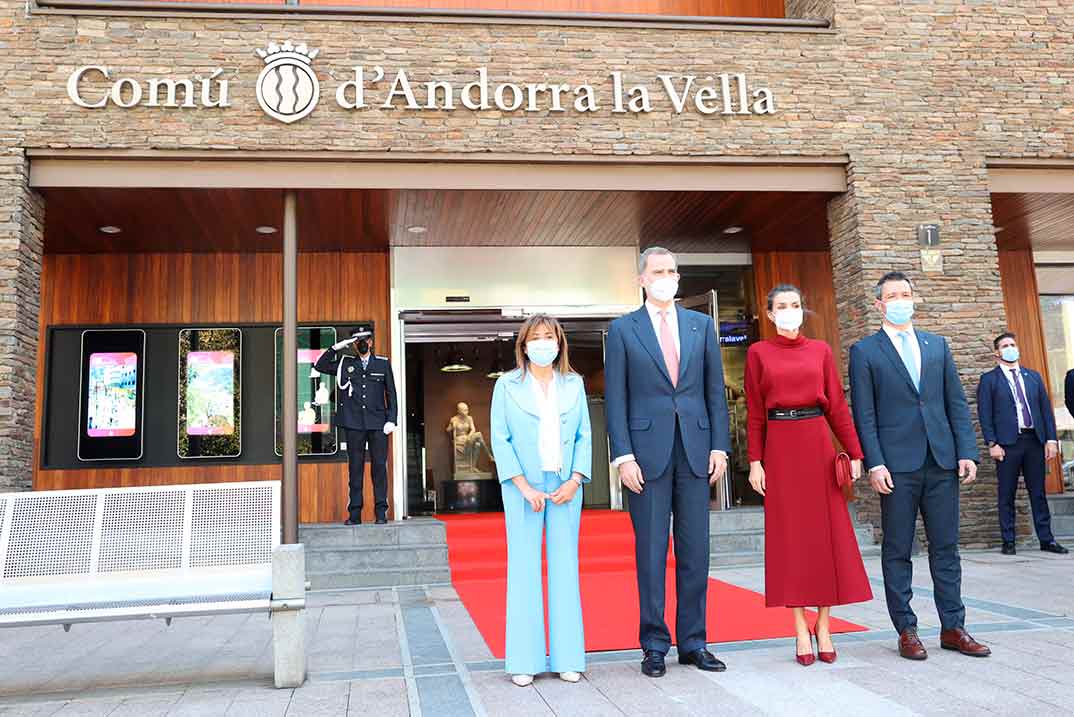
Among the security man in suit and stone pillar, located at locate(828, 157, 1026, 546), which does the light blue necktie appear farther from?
the security man in suit

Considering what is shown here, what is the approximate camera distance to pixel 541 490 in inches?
147

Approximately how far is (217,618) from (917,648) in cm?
430

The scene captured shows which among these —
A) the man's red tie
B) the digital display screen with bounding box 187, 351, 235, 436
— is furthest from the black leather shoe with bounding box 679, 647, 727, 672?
the digital display screen with bounding box 187, 351, 235, 436

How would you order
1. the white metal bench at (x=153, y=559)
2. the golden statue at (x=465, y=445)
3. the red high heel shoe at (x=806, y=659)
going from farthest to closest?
the golden statue at (x=465, y=445) < the red high heel shoe at (x=806, y=659) < the white metal bench at (x=153, y=559)

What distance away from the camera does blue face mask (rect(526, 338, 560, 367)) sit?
3793mm

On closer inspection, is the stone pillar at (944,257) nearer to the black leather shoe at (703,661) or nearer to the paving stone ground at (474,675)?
the paving stone ground at (474,675)

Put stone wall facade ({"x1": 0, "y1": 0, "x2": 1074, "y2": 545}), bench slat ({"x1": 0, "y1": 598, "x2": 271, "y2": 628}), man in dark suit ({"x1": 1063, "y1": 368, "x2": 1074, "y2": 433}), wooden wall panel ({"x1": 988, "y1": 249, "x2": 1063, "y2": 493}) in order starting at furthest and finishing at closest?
1. wooden wall panel ({"x1": 988, "y1": 249, "x2": 1063, "y2": 493})
2. man in dark suit ({"x1": 1063, "y1": 368, "x2": 1074, "y2": 433})
3. stone wall facade ({"x1": 0, "y1": 0, "x2": 1074, "y2": 545})
4. bench slat ({"x1": 0, "y1": 598, "x2": 271, "y2": 628})

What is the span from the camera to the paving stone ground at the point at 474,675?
321cm

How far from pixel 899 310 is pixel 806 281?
668 centimetres

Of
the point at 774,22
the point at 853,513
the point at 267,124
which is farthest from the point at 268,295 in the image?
the point at 853,513

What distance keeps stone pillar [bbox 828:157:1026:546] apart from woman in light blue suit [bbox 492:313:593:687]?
504 centimetres

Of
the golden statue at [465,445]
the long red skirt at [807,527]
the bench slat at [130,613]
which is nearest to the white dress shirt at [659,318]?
the long red skirt at [807,527]

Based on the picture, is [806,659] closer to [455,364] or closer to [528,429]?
[528,429]

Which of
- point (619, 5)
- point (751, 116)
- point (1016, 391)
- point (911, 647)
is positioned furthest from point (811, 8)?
point (911, 647)
